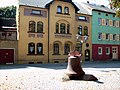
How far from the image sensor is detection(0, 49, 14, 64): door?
115 ft

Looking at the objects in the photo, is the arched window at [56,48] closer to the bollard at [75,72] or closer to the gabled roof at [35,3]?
the gabled roof at [35,3]

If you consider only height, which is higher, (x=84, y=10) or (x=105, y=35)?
(x=84, y=10)

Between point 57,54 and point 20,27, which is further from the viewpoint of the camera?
point 57,54

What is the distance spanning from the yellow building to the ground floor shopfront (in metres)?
3.09

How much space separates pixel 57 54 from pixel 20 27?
764 centimetres

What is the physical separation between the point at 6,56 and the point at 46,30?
24.5 feet

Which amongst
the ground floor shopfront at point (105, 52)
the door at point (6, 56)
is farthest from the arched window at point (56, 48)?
the ground floor shopfront at point (105, 52)

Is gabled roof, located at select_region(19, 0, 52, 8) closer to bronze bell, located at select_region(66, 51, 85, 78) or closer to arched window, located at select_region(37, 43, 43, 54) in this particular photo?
arched window, located at select_region(37, 43, 43, 54)

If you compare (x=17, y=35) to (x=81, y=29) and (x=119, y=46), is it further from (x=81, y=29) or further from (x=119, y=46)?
(x=119, y=46)

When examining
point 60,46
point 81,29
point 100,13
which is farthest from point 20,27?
point 100,13

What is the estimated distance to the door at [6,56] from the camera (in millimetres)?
35094

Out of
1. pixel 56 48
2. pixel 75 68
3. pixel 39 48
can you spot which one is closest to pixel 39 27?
pixel 39 48

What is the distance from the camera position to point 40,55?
123ft

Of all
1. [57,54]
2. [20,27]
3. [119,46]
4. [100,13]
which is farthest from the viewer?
[119,46]
